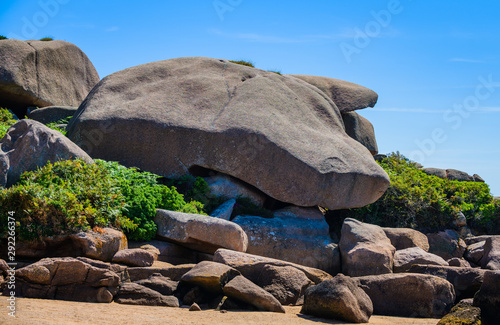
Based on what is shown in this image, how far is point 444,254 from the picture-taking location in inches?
557

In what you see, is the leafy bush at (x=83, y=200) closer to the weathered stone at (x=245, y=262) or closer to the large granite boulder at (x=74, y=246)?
the large granite boulder at (x=74, y=246)

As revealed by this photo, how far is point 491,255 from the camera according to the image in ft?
39.9

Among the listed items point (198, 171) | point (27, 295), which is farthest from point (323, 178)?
point (27, 295)

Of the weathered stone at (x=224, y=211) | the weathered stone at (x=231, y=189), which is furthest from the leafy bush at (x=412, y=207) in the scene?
the weathered stone at (x=224, y=211)

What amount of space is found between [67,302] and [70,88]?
16133 millimetres

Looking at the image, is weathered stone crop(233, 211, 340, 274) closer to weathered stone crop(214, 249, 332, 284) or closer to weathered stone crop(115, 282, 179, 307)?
weathered stone crop(214, 249, 332, 284)

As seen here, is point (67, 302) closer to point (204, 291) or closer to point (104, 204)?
point (204, 291)

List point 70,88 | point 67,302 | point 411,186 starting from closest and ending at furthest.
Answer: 1. point 67,302
2. point 411,186
3. point 70,88

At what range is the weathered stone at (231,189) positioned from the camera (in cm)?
1240

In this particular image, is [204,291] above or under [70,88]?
under

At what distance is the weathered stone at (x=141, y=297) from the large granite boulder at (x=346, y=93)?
11.4 meters

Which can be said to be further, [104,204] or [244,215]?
[244,215]

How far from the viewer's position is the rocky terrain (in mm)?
6691

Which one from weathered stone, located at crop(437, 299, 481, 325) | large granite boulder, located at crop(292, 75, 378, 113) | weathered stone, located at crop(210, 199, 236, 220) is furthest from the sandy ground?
large granite boulder, located at crop(292, 75, 378, 113)
